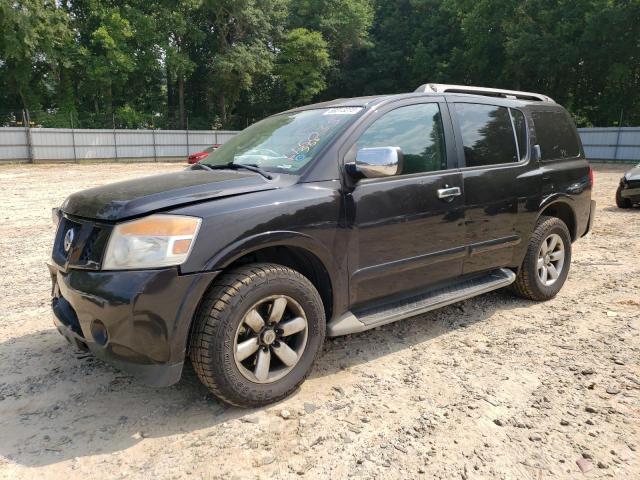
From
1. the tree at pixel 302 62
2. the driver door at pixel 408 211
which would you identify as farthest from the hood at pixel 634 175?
the tree at pixel 302 62

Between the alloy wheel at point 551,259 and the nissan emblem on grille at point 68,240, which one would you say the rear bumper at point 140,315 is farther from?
the alloy wheel at point 551,259

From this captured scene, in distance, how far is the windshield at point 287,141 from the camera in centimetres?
323

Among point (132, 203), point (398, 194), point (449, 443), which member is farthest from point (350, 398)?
point (132, 203)

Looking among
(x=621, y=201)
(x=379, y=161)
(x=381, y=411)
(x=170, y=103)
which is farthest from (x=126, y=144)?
(x=381, y=411)

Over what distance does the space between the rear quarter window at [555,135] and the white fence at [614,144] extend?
2387 cm

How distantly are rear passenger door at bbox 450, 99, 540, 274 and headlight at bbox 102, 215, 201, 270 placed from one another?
7.09 feet

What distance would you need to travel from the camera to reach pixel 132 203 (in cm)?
261

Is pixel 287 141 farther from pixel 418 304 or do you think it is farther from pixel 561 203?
pixel 561 203

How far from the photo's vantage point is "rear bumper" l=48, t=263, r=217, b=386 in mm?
2434

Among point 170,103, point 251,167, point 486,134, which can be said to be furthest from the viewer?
point 170,103

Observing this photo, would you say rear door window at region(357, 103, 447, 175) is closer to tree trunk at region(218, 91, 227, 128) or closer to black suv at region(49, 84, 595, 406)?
black suv at region(49, 84, 595, 406)

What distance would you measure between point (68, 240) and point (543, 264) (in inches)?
153

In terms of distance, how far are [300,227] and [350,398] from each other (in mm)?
1059

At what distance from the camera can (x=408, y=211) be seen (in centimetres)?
337
